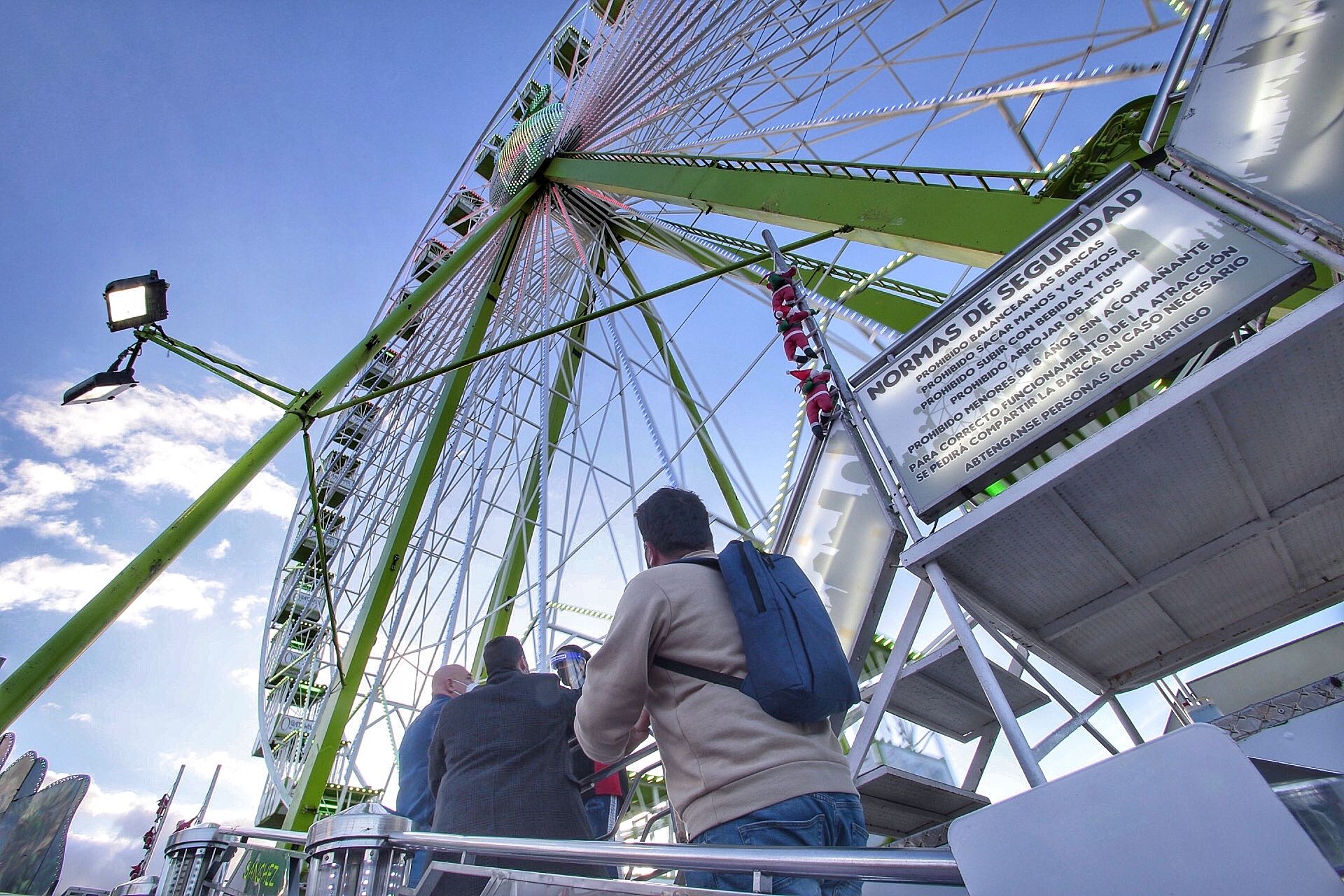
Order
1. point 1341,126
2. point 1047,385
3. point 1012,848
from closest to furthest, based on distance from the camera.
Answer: point 1012,848
point 1341,126
point 1047,385

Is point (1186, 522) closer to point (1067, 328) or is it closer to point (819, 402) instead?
point (1067, 328)

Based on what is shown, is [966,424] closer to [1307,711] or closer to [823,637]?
[823,637]

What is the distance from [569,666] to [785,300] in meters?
1.85

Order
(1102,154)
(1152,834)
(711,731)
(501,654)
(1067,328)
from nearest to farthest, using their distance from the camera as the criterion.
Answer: (1152,834)
(711,731)
(1067,328)
(501,654)
(1102,154)

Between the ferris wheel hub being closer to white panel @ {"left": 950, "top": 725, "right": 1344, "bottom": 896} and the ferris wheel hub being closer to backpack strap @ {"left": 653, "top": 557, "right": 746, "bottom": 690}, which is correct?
backpack strap @ {"left": 653, "top": 557, "right": 746, "bottom": 690}

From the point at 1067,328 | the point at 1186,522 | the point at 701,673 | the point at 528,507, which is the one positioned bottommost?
the point at 701,673

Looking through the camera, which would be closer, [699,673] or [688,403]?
[699,673]

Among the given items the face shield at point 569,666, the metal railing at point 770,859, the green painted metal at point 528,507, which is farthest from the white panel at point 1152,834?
the green painted metal at point 528,507

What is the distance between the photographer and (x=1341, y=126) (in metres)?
1.91

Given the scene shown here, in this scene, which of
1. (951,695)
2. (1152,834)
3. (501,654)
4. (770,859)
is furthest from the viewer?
(951,695)

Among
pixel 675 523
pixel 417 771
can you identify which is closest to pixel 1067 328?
pixel 675 523

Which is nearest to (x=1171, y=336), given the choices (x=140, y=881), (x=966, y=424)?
(x=966, y=424)

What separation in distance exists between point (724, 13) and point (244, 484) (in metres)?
5.65

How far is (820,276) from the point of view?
626 cm
